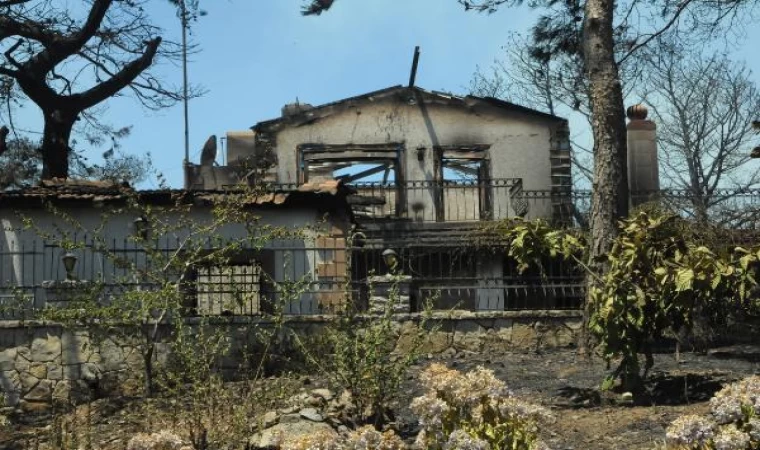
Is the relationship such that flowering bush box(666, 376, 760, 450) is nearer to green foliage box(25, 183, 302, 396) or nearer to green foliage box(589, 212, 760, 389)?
green foliage box(589, 212, 760, 389)

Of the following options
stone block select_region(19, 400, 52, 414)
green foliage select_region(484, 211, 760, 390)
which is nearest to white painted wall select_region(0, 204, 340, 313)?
stone block select_region(19, 400, 52, 414)

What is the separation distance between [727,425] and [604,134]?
7.73m

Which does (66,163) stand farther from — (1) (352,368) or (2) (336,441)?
(2) (336,441)

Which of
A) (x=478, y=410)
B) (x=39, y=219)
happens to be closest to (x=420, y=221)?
(x=39, y=219)

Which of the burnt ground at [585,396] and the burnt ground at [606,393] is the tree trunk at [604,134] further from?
the burnt ground at [585,396]

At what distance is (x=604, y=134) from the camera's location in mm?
12859

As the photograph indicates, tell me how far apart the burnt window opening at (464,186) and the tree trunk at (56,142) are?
7.82m

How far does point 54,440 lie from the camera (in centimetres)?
820

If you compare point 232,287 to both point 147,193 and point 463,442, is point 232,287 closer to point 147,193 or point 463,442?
point 147,193

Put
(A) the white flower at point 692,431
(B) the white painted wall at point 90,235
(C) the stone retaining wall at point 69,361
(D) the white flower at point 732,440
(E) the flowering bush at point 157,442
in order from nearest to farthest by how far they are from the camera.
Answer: (D) the white flower at point 732,440 → (A) the white flower at point 692,431 → (E) the flowering bush at point 157,442 → (C) the stone retaining wall at point 69,361 → (B) the white painted wall at point 90,235

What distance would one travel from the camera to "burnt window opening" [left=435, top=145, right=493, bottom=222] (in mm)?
21781

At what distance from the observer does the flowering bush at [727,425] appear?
5145mm

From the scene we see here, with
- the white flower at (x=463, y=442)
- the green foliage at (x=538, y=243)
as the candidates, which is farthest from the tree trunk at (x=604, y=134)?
the white flower at (x=463, y=442)

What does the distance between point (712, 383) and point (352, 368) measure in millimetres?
3519
